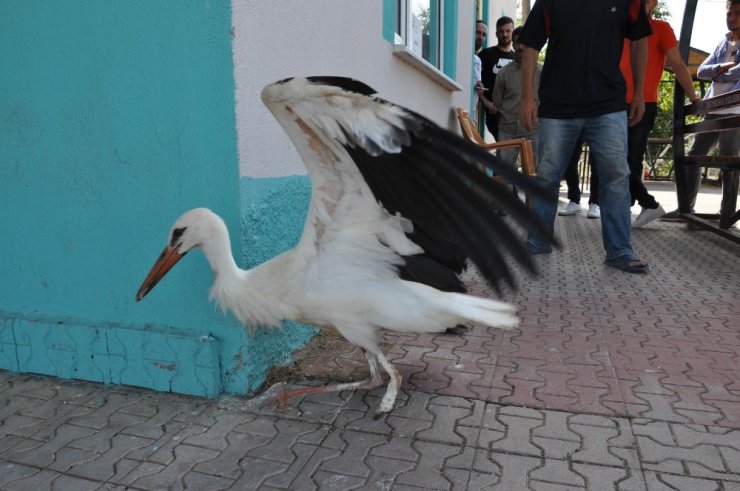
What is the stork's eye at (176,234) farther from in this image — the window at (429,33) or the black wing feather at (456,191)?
the window at (429,33)

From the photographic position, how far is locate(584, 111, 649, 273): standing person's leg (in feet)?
16.0

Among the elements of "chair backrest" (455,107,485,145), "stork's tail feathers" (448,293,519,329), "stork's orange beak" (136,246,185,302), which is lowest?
"stork's tail feathers" (448,293,519,329)

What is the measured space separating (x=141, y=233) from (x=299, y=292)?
0.99m

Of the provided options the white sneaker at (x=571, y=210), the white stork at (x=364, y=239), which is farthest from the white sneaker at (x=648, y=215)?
the white stork at (x=364, y=239)

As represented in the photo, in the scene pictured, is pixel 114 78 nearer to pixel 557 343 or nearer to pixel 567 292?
pixel 557 343

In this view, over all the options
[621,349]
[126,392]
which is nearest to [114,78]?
[126,392]

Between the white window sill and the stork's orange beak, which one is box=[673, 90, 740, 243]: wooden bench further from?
the stork's orange beak

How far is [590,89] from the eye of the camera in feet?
15.9

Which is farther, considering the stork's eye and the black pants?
the black pants

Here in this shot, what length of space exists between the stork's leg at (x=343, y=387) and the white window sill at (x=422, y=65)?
9.82ft

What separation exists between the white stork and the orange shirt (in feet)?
16.9

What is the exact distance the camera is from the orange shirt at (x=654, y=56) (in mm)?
6617

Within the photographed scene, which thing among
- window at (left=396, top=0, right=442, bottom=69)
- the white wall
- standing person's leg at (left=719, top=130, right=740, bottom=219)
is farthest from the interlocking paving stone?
standing person's leg at (left=719, top=130, right=740, bottom=219)

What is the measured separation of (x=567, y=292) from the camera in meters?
4.71
